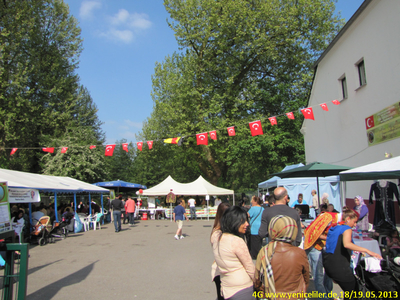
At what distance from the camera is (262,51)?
2366cm

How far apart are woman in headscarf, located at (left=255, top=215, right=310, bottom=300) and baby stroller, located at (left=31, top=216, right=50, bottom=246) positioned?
36.1 feet

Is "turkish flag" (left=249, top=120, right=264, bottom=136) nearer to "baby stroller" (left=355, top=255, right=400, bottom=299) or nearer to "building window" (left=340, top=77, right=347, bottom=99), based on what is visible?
"building window" (left=340, top=77, right=347, bottom=99)

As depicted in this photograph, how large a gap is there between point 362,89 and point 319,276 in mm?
11064

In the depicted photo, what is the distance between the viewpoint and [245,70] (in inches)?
1006

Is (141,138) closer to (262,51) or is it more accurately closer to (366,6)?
(262,51)

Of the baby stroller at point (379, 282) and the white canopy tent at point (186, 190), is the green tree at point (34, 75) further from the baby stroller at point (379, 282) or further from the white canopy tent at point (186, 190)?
the baby stroller at point (379, 282)

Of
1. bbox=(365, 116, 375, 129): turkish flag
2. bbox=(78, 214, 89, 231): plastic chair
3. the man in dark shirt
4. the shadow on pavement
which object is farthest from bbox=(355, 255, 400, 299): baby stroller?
bbox=(78, 214, 89, 231): plastic chair

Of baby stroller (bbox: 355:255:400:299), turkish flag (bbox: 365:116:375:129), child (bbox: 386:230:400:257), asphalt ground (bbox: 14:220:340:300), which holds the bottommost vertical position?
asphalt ground (bbox: 14:220:340:300)

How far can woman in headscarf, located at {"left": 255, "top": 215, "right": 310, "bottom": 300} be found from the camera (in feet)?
8.84

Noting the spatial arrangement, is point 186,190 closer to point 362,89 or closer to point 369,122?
point 369,122

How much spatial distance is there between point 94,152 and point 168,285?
23232mm

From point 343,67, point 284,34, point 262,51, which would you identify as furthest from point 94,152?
point 343,67

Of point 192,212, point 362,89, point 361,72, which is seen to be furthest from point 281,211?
point 192,212

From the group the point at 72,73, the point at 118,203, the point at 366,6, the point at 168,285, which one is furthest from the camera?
the point at 72,73
